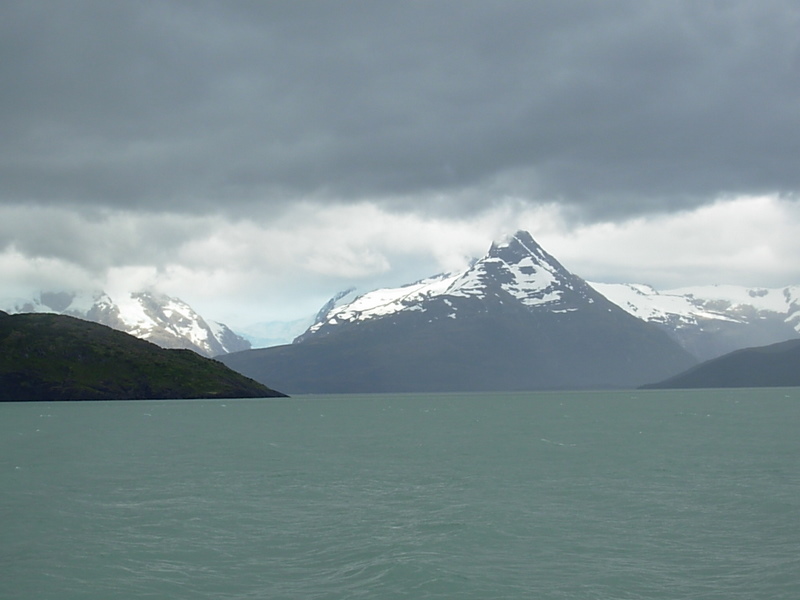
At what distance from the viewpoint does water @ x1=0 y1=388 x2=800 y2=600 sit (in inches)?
1689

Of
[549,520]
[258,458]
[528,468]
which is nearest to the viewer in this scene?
[549,520]

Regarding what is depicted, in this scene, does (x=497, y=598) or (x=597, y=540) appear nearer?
(x=497, y=598)

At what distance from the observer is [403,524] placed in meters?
58.7

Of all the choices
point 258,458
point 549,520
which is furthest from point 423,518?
point 258,458

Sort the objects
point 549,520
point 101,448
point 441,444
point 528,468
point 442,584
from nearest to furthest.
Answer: point 442,584 → point 549,520 → point 528,468 → point 101,448 → point 441,444

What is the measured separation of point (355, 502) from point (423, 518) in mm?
9589

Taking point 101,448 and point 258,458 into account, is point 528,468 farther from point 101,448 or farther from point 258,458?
point 101,448

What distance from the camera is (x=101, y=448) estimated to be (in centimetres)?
12412

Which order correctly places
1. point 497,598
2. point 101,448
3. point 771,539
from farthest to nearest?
point 101,448 → point 771,539 → point 497,598

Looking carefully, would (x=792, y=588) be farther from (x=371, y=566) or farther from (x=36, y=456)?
(x=36, y=456)

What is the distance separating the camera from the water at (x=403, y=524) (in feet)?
141

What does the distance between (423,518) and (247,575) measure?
18.9 meters

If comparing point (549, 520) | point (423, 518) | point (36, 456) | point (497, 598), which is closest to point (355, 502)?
point (423, 518)

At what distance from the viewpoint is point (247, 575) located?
4478 cm
